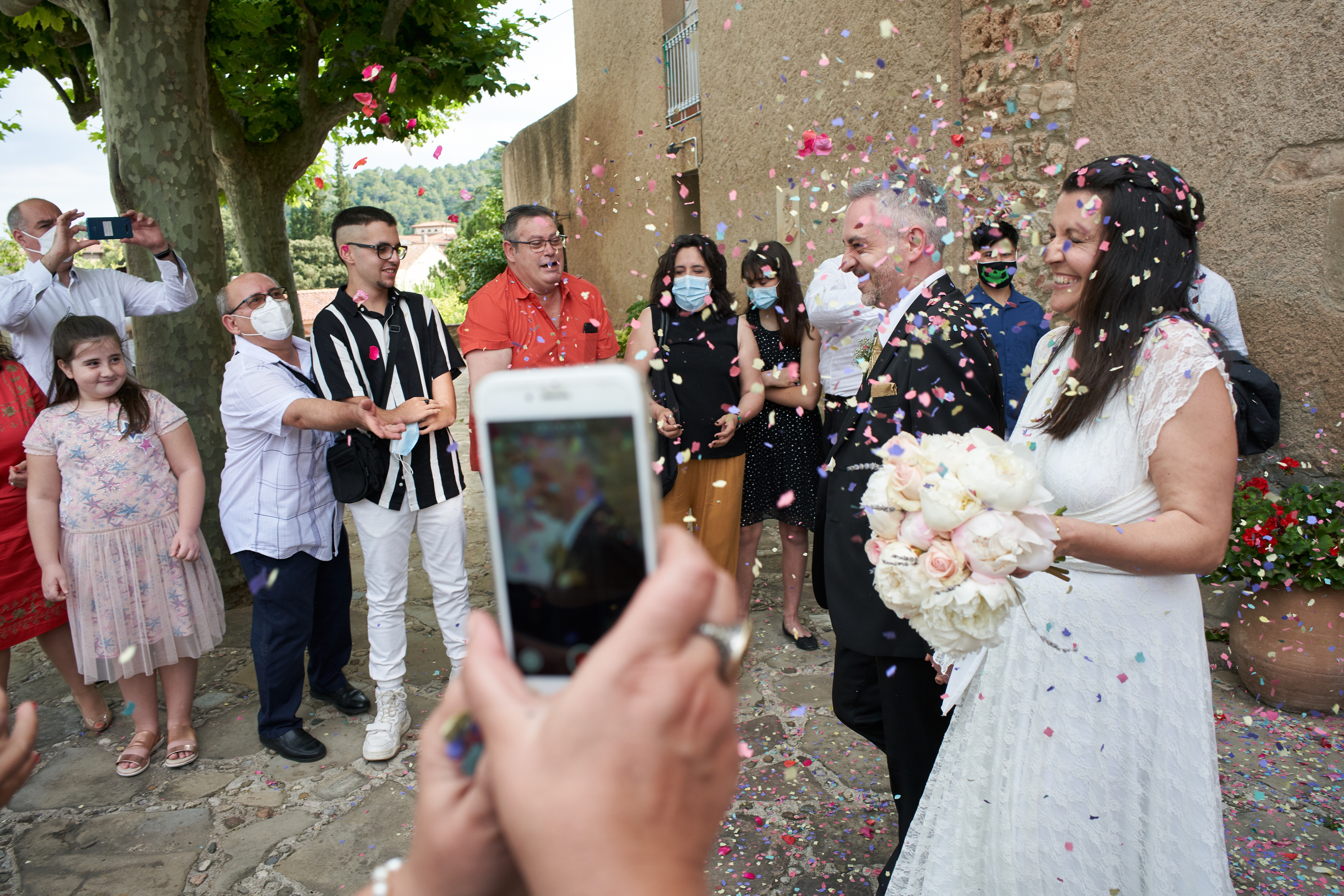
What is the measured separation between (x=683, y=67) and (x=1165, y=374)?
9602 millimetres

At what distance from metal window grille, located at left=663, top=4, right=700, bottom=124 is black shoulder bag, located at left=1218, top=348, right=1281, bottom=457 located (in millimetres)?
7203

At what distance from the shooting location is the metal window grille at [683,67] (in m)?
9.87

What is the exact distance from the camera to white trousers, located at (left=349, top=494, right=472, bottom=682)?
3.80m

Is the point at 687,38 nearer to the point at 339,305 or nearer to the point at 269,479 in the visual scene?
the point at 339,305

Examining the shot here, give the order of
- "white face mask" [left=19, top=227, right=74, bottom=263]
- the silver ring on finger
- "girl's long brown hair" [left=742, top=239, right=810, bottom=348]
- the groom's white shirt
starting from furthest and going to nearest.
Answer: "girl's long brown hair" [left=742, top=239, right=810, bottom=348], "white face mask" [left=19, top=227, right=74, bottom=263], the groom's white shirt, the silver ring on finger

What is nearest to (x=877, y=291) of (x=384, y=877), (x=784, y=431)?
(x=784, y=431)

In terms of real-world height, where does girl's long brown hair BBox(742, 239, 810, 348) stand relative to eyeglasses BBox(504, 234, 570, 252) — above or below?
below

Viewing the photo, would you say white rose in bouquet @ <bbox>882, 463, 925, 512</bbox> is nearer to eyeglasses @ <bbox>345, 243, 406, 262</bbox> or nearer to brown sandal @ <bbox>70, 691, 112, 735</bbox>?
eyeglasses @ <bbox>345, 243, 406, 262</bbox>

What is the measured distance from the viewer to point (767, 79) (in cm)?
771

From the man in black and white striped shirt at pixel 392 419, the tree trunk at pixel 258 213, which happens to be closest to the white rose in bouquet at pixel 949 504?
the man in black and white striped shirt at pixel 392 419

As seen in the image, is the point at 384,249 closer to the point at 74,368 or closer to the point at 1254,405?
the point at 74,368

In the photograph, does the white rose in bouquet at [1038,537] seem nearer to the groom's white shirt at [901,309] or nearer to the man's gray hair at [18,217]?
the groom's white shirt at [901,309]

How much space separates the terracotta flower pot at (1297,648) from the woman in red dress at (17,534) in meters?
5.62

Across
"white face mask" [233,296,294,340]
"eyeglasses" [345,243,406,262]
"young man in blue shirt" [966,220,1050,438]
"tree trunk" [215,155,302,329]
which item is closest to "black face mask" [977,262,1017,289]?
"young man in blue shirt" [966,220,1050,438]
